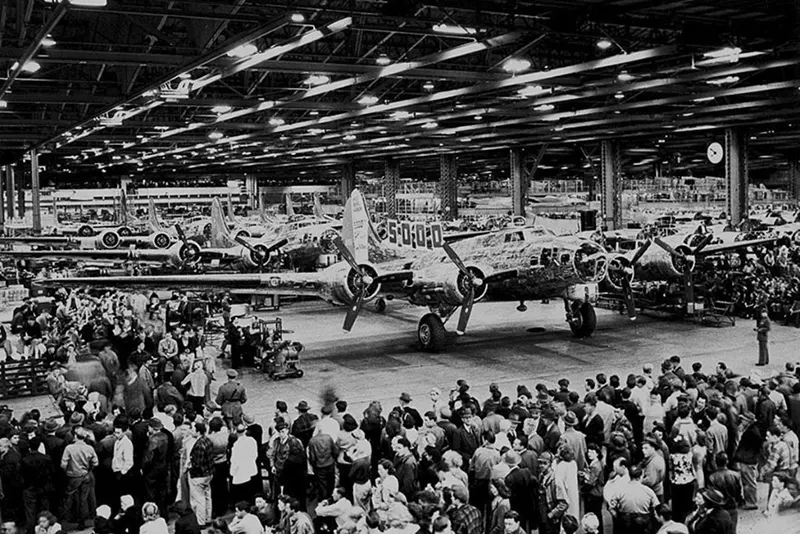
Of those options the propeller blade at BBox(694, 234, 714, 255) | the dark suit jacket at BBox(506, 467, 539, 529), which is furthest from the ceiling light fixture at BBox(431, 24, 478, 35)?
the dark suit jacket at BBox(506, 467, 539, 529)

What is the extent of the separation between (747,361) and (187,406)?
51.0 ft

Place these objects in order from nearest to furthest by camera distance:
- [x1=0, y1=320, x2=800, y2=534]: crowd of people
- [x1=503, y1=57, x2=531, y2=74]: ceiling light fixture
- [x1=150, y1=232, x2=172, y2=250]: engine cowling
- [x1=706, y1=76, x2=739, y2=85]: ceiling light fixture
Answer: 1. [x1=0, y1=320, x2=800, y2=534]: crowd of people
2. [x1=503, y1=57, x2=531, y2=74]: ceiling light fixture
3. [x1=706, y1=76, x2=739, y2=85]: ceiling light fixture
4. [x1=150, y1=232, x2=172, y2=250]: engine cowling

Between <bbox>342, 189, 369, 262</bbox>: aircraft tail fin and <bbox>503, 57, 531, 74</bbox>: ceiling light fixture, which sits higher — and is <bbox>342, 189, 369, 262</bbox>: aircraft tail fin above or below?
below

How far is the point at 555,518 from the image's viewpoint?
9297 millimetres

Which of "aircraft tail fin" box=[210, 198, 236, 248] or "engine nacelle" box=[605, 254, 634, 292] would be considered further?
"aircraft tail fin" box=[210, 198, 236, 248]

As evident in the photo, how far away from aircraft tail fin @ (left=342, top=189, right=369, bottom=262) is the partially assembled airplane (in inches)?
27.4

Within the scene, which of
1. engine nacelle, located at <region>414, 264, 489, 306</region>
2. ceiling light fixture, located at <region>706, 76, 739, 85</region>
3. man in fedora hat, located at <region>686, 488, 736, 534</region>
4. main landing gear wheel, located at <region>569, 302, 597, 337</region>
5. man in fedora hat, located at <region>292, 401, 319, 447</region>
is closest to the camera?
man in fedora hat, located at <region>686, 488, 736, 534</region>

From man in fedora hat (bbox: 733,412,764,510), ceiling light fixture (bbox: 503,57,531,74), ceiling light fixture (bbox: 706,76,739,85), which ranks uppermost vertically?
ceiling light fixture (bbox: 706,76,739,85)

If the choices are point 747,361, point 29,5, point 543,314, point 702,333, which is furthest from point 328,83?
point 747,361

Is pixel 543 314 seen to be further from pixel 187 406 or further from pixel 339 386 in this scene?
pixel 187 406

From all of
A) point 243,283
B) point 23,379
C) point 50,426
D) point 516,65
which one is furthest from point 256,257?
point 50,426

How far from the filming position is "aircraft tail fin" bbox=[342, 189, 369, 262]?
25.7 metres

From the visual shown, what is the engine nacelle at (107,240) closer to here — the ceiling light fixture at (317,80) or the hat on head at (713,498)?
the ceiling light fixture at (317,80)

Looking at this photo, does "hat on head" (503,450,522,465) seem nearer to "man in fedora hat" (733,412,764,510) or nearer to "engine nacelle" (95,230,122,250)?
"man in fedora hat" (733,412,764,510)
